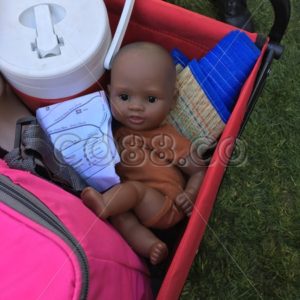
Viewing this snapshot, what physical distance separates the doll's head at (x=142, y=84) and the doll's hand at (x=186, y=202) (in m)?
0.15

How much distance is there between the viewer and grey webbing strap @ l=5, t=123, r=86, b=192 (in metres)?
0.73

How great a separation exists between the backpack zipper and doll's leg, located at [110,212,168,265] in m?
0.25

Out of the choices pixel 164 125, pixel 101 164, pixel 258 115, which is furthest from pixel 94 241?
pixel 258 115

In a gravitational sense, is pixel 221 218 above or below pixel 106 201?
below

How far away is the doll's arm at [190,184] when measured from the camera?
825 mm

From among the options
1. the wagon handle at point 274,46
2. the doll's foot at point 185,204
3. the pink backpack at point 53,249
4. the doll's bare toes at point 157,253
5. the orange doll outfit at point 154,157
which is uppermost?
the wagon handle at point 274,46

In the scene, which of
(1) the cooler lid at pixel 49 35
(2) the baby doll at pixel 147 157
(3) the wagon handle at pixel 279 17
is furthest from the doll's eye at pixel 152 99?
(3) the wagon handle at pixel 279 17

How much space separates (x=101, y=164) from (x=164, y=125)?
163 mm

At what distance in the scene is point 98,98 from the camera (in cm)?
83

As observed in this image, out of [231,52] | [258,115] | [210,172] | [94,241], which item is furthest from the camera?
[258,115]

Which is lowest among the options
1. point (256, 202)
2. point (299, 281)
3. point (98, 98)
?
point (299, 281)

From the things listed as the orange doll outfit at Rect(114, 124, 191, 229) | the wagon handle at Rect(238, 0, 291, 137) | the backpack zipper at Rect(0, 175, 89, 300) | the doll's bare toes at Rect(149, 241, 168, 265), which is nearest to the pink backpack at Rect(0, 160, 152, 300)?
the backpack zipper at Rect(0, 175, 89, 300)

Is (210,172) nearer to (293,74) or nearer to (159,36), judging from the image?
(159,36)

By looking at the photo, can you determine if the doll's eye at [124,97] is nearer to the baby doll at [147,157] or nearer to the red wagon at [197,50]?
the baby doll at [147,157]
